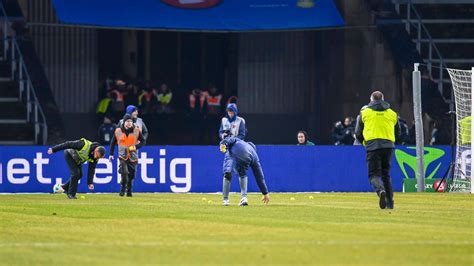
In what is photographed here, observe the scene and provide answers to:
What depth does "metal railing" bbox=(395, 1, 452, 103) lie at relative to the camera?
137 feet

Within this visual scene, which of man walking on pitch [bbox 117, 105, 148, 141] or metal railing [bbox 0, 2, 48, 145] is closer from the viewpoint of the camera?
man walking on pitch [bbox 117, 105, 148, 141]

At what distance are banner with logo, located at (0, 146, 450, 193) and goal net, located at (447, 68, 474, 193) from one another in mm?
1277

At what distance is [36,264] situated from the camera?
1449cm

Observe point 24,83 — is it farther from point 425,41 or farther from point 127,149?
point 425,41

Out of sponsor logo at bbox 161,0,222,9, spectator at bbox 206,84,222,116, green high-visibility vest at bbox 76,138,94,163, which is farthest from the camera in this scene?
spectator at bbox 206,84,222,116

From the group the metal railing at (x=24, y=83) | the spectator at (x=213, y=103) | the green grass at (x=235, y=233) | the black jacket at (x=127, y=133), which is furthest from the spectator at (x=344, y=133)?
the green grass at (x=235, y=233)

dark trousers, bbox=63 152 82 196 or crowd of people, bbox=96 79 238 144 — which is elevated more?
crowd of people, bbox=96 79 238 144

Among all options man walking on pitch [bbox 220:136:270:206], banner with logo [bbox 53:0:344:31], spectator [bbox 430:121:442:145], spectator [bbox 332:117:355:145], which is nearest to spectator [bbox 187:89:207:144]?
banner with logo [bbox 53:0:344:31]

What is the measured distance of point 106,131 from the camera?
3903 centimetres

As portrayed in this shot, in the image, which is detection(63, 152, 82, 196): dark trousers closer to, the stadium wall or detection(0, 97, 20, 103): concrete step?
detection(0, 97, 20, 103): concrete step

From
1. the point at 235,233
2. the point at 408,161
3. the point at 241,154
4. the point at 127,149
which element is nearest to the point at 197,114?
the point at 408,161

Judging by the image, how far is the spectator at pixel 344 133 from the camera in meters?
39.3

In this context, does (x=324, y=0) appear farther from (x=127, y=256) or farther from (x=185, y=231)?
(x=127, y=256)

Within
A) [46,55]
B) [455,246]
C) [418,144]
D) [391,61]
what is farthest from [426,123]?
[455,246]
